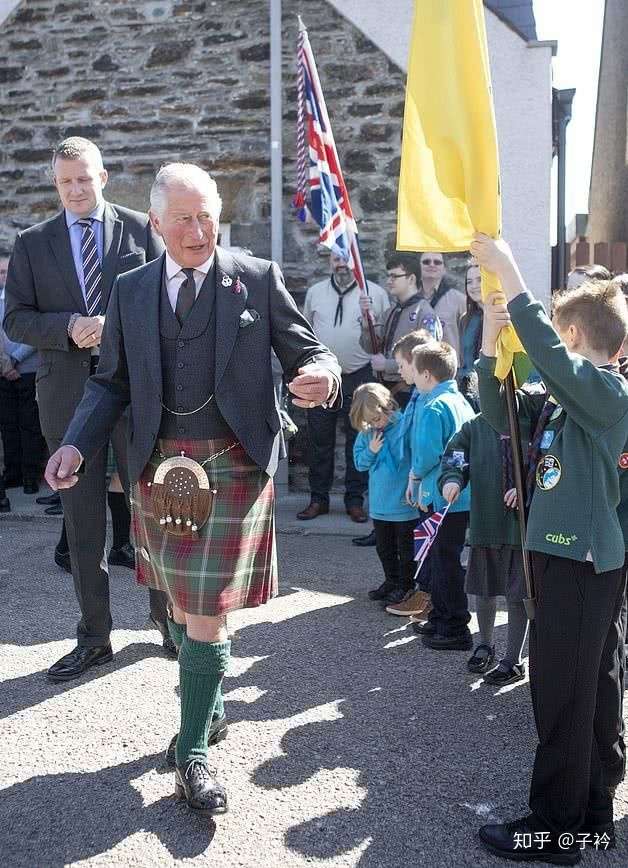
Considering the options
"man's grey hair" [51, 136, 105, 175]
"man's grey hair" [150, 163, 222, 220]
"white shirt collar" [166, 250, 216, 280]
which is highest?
"man's grey hair" [51, 136, 105, 175]

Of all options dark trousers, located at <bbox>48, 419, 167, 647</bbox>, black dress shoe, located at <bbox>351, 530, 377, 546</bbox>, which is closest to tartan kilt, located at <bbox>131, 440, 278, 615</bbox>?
dark trousers, located at <bbox>48, 419, 167, 647</bbox>

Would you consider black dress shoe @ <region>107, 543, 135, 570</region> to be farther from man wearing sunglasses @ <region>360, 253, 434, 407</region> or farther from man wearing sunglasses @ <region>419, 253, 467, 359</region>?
Result: man wearing sunglasses @ <region>419, 253, 467, 359</region>

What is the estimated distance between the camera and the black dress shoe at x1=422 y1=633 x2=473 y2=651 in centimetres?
435

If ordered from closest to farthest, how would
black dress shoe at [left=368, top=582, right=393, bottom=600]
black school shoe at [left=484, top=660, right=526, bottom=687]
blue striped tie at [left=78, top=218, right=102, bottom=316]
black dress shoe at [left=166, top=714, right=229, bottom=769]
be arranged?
black dress shoe at [left=166, top=714, right=229, bottom=769]
black school shoe at [left=484, top=660, right=526, bottom=687]
blue striped tie at [left=78, top=218, right=102, bottom=316]
black dress shoe at [left=368, top=582, right=393, bottom=600]

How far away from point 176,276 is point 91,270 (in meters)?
1.27

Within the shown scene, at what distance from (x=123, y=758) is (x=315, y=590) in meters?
2.28

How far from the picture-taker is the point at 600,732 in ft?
9.20

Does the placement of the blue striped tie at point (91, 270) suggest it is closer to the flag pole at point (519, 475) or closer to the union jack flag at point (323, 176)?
the flag pole at point (519, 475)

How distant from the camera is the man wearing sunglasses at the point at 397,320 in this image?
7.23 m

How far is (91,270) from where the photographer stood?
417 centimetres

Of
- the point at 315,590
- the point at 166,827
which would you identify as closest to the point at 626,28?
the point at 315,590

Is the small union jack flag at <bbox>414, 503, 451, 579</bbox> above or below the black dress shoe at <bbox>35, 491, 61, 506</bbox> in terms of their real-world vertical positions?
above

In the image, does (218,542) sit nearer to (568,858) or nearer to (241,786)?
(241,786)

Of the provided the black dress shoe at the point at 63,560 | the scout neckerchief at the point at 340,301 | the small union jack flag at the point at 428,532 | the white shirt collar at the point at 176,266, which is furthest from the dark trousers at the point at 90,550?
the scout neckerchief at the point at 340,301
